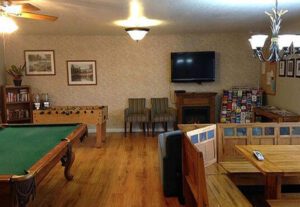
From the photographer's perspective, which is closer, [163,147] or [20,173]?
[20,173]

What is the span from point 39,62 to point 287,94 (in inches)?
228

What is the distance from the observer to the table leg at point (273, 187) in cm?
293

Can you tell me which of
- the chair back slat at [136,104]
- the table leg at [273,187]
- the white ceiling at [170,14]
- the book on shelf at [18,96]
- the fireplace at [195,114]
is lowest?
the table leg at [273,187]

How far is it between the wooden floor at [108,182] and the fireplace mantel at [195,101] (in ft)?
4.90

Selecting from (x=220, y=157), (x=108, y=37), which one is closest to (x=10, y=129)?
(x=220, y=157)

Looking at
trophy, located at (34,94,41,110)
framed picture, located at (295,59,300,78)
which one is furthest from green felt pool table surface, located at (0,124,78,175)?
framed picture, located at (295,59,300,78)

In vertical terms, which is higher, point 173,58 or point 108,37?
point 108,37

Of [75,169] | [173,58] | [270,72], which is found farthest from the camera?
[173,58]

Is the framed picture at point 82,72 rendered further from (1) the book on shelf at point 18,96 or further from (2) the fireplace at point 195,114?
(2) the fireplace at point 195,114

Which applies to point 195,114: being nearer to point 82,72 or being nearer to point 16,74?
point 82,72

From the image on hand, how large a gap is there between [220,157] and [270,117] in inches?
105

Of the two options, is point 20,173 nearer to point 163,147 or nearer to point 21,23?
point 163,147

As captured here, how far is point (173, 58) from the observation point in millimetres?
7211

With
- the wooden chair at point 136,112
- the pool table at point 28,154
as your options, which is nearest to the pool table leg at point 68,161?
the pool table at point 28,154
